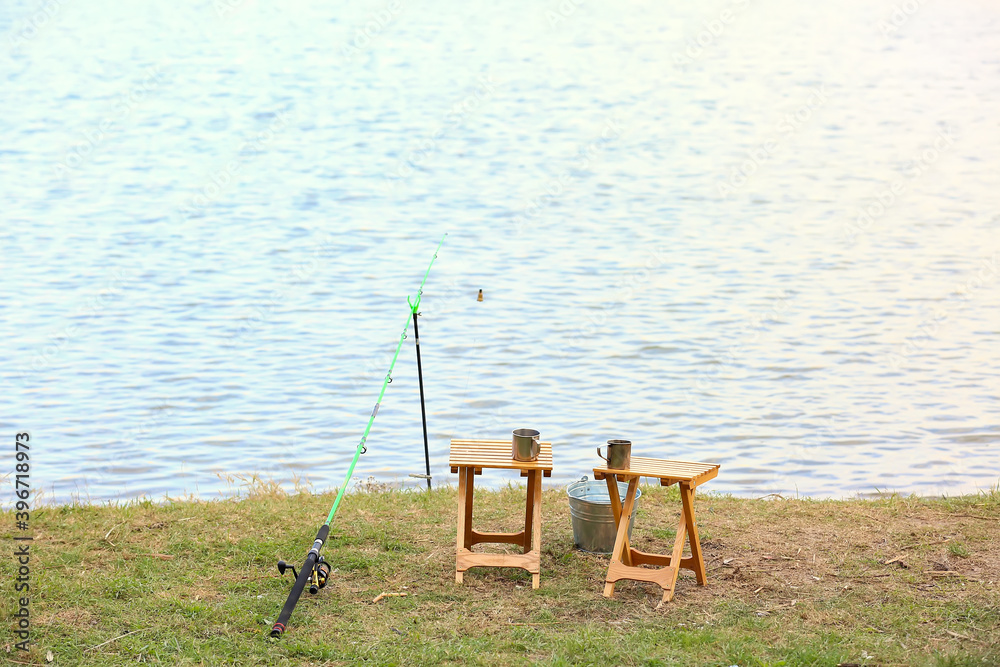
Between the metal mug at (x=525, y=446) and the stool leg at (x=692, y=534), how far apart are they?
0.70 metres

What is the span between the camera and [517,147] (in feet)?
63.7

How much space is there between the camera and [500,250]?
1407 centimetres

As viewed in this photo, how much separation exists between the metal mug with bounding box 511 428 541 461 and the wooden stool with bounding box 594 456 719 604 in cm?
31

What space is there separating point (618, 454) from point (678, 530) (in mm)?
445

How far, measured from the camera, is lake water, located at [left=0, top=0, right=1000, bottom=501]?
8711 mm

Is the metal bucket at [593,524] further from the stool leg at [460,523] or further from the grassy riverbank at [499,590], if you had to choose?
the stool leg at [460,523]

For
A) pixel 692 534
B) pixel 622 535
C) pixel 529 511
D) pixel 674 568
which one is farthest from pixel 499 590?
pixel 692 534

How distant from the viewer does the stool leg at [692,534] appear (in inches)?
199

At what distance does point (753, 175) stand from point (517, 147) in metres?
4.03

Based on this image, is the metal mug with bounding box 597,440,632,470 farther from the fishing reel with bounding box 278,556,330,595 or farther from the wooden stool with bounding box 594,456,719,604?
the fishing reel with bounding box 278,556,330,595

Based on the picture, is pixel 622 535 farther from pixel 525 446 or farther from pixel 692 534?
pixel 525 446

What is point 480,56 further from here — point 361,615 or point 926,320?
point 361,615

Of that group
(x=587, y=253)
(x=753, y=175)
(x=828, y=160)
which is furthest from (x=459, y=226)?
(x=828, y=160)

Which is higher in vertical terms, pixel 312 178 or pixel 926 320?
pixel 312 178
